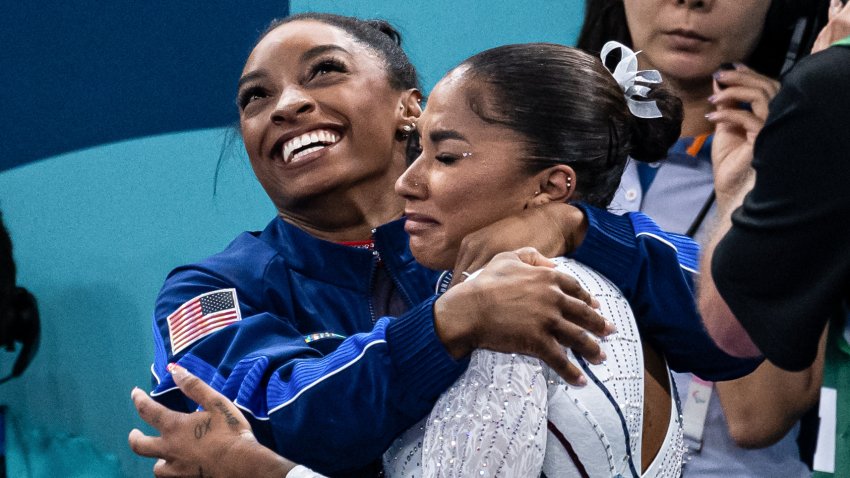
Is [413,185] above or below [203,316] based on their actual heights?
above

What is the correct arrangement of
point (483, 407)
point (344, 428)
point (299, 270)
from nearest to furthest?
point (483, 407) < point (344, 428) < point (299, 270)

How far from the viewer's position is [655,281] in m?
1.32

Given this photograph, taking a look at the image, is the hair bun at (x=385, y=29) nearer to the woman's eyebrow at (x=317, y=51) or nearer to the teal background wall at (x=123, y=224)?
the woman's eyebrow at (x=317, y=51)

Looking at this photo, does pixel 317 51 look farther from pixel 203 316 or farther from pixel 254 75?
pixel 203 316

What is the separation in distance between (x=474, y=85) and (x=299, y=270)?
1.34 feet

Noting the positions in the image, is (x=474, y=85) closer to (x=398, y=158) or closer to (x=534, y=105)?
(x=534, y=105)

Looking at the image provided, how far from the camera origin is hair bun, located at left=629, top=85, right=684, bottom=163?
137 cm

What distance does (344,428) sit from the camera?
1250 mm

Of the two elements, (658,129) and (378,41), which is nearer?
(658,129)

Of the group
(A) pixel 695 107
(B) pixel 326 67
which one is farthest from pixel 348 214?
Result: (A) pixel 695 107

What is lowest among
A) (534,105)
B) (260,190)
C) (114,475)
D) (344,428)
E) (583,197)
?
(114,475)

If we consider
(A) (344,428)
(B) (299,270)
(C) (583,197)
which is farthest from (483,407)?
(B) (299,270)

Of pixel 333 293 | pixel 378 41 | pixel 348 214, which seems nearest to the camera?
pixel 333 293

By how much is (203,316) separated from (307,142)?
32cm
